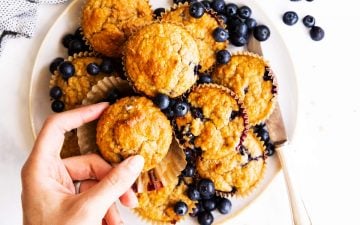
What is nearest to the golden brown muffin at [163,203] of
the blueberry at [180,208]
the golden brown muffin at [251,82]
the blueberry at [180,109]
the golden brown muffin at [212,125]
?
the blueberry at [180,208]

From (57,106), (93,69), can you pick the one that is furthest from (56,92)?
(93,69)

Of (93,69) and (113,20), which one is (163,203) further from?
(113,20)

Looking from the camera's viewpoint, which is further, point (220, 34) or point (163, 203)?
point (163, 203)

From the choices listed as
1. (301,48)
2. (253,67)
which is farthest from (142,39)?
(301,48)

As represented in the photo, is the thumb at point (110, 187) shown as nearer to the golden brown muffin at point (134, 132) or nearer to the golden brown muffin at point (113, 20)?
the golden brown muffin at point (134, 132)

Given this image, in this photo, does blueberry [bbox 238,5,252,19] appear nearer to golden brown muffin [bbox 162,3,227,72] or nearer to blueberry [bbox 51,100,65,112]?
golden brown muffin [bbox 162,3,227,72]

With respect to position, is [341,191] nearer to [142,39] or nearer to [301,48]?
[301,48]

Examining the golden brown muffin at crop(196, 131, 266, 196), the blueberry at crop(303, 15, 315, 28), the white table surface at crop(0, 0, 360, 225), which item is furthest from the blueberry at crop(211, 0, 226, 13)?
the golden brown muffin at crop(196, 131, 266, 196)
